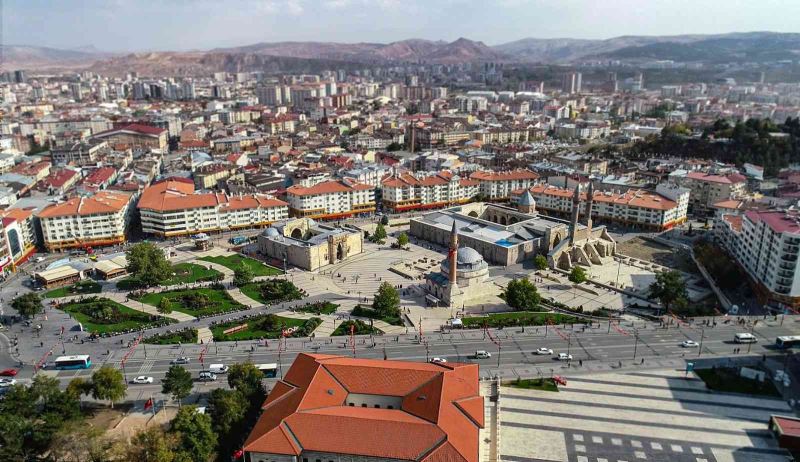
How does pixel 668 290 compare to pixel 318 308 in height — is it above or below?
above

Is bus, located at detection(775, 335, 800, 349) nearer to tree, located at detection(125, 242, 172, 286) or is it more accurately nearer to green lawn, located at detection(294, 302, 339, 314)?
green lawn, located at detection(294, 302, 339, 314)

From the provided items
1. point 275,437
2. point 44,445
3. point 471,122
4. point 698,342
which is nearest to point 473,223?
point 698,342

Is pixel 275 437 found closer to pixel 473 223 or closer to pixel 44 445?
pixel 44 445

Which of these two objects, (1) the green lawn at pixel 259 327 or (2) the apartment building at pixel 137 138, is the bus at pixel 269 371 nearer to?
(1) the green lawn at pixel 259 327

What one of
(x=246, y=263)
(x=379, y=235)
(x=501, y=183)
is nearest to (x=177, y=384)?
(x=246, y=263)

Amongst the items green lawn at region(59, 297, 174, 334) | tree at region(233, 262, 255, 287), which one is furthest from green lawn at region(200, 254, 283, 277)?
green lawn at region(59, 297, 174, 334)

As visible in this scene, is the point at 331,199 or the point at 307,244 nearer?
the point at 307,244

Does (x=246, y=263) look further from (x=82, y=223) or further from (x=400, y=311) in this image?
(x=82, y=223)
